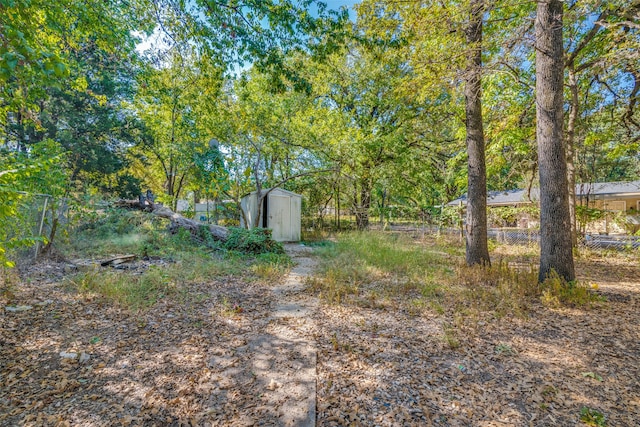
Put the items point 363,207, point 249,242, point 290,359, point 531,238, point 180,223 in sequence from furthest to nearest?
point 363,207 < point 531,238 < point 180,223 < point 249,242 < point 290,359

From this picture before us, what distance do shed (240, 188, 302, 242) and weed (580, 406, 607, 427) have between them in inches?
375

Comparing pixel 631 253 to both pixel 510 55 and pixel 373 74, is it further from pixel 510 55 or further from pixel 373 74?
pixel 373 74

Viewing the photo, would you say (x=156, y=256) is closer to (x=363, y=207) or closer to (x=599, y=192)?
(x=363, y=207)

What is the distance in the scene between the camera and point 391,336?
2.97 m

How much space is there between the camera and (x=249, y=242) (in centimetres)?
776

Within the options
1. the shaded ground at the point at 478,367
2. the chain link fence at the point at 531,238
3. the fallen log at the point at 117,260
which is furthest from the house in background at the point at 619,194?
the fallen log at the point at 117,260

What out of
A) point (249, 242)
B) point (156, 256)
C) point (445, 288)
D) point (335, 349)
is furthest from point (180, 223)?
point (445, 288)

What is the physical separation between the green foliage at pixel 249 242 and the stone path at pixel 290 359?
3706 mm

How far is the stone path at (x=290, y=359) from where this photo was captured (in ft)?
6.40

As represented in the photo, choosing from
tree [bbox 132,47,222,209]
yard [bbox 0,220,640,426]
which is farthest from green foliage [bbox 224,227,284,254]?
tree [bbox 132,47,222,209]

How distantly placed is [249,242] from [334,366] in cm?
577

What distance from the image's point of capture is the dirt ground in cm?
188

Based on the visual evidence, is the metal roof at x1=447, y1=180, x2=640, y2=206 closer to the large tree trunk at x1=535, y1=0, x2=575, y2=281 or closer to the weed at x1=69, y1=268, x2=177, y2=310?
the large tree trunk at x1=535, y1=0, x2=575, y2=281

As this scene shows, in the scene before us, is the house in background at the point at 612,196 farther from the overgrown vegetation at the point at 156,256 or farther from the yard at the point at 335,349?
the yard at the point at 335,349
